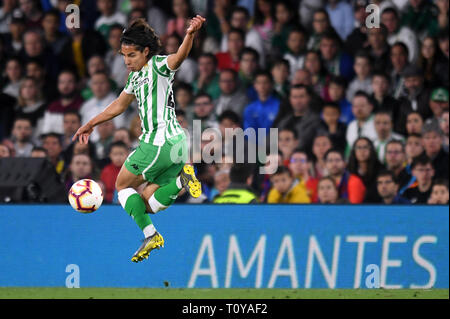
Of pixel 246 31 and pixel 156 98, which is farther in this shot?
pixel 246 31

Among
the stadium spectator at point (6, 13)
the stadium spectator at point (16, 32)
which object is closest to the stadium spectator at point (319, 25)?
the stadium spectator at point (16, 32)

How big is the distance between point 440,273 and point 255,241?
6.78 feet

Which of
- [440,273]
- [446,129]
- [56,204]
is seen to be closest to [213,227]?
[56,204]

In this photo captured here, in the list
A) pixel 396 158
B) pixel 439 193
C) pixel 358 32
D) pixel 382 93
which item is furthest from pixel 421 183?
pixel 358 32

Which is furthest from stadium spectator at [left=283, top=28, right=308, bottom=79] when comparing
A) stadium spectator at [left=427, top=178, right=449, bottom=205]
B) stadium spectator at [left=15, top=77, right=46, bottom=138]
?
stadium spectator at [left=15, top=77, right=46, bottom=138]

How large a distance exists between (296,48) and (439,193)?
3419 millimetres

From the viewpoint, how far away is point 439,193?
12492 millimetres

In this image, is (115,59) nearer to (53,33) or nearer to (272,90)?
(53,33)

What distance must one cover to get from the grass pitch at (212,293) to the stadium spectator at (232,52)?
4344 millimetres

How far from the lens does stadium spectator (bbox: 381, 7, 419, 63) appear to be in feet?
47.8

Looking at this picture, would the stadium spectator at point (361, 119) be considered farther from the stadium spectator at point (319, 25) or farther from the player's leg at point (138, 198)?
the player's leg at point (138, 198)

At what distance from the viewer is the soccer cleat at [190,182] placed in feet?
32.3

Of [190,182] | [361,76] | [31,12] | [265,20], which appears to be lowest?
[190,182]

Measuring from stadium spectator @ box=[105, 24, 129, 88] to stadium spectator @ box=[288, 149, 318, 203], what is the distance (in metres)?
3.18
